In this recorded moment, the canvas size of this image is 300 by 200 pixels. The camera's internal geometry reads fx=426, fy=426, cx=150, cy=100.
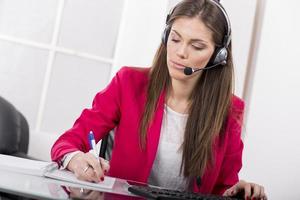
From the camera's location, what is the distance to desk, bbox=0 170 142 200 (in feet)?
2.24

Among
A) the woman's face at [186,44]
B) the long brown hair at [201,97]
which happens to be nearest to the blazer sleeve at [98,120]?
the long brown hair at [201,97]

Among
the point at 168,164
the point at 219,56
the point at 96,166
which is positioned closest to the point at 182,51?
the point at 219,56

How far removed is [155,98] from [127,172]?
0.26 meters

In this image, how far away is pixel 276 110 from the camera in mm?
2133

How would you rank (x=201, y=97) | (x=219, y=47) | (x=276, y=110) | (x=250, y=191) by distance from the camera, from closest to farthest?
1. (x=250, y=191)
2. (x=219, y=47)
3. (x=201, y=97)
4. (x=276, y=110)

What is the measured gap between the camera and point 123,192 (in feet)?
2.99

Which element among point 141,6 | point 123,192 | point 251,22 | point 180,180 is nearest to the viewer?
point 123,192

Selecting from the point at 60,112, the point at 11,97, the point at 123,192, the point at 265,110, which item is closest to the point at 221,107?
the point at 123,192

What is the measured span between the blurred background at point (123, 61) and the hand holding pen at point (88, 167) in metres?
1.21

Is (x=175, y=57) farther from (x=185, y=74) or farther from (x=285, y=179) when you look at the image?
(x=285, y=179)

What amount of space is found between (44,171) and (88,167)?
10 cm

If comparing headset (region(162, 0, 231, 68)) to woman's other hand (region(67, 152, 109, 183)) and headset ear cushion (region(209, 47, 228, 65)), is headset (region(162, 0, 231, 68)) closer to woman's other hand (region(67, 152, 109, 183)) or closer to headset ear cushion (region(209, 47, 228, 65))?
headset ear cushion (region(209, 47, 228, 65))

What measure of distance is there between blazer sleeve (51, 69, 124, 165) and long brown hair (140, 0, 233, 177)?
100 millimetres

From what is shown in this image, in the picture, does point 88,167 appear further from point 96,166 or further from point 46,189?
point 46,189
